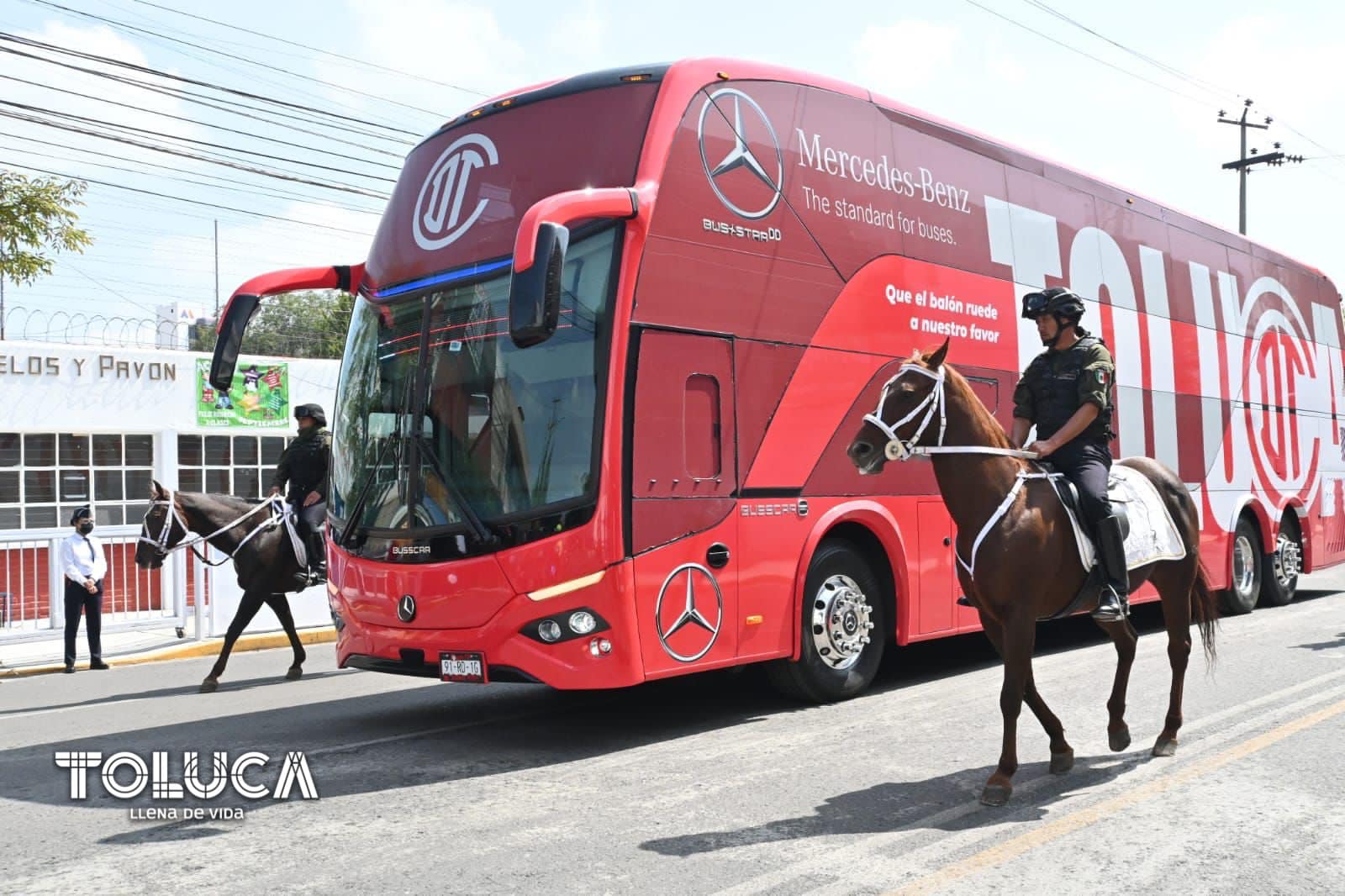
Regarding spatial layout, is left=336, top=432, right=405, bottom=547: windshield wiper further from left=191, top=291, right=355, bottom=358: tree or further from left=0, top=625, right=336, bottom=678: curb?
left=191, top=291, right=355, bottom=358: tree

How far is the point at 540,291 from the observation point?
5938mm

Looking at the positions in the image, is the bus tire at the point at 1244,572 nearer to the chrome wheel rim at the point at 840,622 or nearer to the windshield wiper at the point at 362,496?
the chrome wheel rim at the point at 840,622

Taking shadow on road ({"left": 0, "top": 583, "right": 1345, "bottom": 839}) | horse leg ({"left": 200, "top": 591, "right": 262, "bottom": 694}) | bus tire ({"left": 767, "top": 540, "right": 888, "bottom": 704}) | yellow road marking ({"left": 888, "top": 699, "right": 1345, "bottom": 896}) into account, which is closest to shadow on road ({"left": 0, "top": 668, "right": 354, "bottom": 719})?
shadow on road ({"left": 0, "top": 583, "right": 1345, "bottom": 839})

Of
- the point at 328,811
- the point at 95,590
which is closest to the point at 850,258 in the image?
the point at 328,811

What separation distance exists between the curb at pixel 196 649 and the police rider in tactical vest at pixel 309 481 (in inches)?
91.4

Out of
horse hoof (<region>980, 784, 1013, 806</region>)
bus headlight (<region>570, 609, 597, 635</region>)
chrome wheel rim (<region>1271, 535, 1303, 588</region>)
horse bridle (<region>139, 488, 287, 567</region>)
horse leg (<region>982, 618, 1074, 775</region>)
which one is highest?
horse bridle (<region>139, 488, 287, 567</region>)

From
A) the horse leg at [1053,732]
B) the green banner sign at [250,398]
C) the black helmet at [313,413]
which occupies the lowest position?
the horse leg at [1053,732]

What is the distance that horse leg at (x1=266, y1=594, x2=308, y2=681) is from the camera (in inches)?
451

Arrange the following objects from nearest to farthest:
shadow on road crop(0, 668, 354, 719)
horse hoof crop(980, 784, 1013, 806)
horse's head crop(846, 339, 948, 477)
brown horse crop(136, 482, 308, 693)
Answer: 1. horse hoof crop(980, 784, 1013, 806)
2. horse's head crop(846, 339, 948, 477)
3. shadow on road crop(0, 668, 354, 719)
4. brown horse crop(136, 482, 308, 693)

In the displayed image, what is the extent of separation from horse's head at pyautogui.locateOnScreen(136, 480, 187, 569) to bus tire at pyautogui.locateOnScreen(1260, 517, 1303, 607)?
1219 cm

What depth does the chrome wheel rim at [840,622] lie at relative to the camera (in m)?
8.56

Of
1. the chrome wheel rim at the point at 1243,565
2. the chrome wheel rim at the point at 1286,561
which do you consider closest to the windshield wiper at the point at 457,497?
the chrome wheel rim at the point at 1243,565

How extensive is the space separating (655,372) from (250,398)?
49.8ft

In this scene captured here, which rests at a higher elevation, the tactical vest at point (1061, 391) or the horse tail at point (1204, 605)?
the tactical vest at point (1061, 391)
